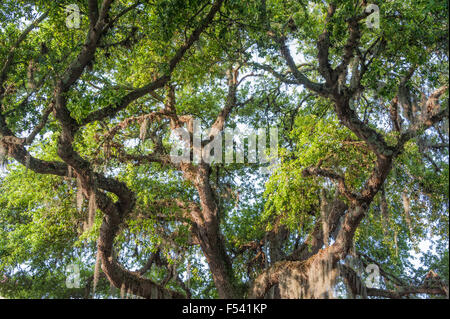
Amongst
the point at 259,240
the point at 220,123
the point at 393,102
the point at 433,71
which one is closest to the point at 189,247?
the point at 259,240

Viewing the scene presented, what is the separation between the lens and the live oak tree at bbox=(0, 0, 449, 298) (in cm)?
650

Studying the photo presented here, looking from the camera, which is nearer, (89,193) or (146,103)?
(89,193)

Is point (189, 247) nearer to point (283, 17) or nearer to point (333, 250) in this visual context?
point (333, 250)

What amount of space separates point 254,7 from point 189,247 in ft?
18.1

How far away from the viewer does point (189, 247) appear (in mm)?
9477

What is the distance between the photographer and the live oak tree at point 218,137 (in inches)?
256

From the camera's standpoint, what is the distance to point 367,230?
30.5 ft

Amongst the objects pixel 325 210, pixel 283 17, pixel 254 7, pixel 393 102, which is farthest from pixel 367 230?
pixel 254 7

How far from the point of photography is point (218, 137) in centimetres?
965
